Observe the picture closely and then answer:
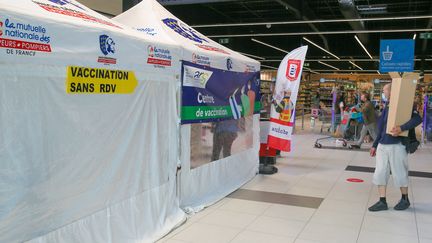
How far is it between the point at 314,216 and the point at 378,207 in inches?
33.9

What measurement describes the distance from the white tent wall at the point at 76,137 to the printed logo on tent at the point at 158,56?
39 mm

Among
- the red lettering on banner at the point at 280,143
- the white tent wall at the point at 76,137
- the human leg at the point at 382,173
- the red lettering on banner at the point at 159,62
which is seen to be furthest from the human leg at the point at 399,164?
the red lettering on banner at the point at 159,62

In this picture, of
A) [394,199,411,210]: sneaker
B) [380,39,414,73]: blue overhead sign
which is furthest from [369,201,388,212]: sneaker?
[380,39,414,73]: blue overhead sign

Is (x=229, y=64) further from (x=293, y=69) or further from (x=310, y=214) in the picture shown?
(x=310, y=214)

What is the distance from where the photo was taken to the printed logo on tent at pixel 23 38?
2.38 m

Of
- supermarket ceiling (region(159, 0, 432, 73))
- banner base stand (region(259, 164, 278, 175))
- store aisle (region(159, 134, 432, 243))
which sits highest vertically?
supermarket ceiling (region(159, 0, 432, 73))

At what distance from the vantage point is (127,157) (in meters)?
3.59

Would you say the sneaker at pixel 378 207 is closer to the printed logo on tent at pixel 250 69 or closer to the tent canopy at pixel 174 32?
the tent canopy at pixel 174 32

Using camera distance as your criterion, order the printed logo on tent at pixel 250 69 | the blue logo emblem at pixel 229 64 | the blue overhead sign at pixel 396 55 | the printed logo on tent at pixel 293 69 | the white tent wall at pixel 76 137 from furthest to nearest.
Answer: the blue overhead sign at pixel 396 55
the printed logo on tent at pixel 293 69
the printed logo on tent at pixel 250 69
the blue logo emblem at pixel 229 64
the white tent wall at pixel 76 137

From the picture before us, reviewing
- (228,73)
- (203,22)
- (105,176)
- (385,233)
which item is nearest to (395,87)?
(385,233)

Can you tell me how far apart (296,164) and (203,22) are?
7.72 metres

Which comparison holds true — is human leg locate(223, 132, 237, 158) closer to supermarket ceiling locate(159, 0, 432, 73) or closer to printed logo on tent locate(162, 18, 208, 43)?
printed logo on tent locate(162, 18, 208, 43)

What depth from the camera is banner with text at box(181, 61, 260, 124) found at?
15.2 ft

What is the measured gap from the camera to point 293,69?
21.5 ft
